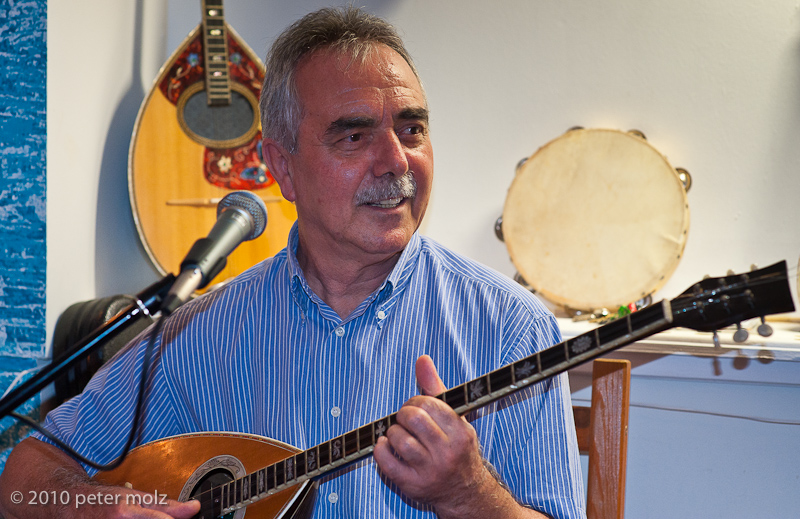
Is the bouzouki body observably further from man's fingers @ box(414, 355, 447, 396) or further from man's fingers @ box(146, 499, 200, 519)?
man's fingers @ box(414, 355, 447, 396)

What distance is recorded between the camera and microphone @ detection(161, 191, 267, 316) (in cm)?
87

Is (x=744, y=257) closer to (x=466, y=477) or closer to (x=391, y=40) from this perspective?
(x=391, y=40)

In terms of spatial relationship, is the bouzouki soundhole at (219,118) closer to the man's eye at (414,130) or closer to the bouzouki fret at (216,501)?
the man's eye at (414,130)

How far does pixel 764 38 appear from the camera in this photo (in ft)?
6.83

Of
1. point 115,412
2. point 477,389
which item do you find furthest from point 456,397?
point 115,412

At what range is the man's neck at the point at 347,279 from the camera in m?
1.40

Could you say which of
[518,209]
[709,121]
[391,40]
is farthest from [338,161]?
[709,121]

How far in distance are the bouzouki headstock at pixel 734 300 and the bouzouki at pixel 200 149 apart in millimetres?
1635

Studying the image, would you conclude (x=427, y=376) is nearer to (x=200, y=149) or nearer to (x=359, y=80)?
(x=359, y=80)

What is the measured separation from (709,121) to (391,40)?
3.98 feet

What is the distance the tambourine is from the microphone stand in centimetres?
139

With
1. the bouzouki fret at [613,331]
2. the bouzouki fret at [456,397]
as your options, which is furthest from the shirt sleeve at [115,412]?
the bouzouki fret at [613,331]

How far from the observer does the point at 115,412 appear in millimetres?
1411

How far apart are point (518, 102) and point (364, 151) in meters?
1.13
